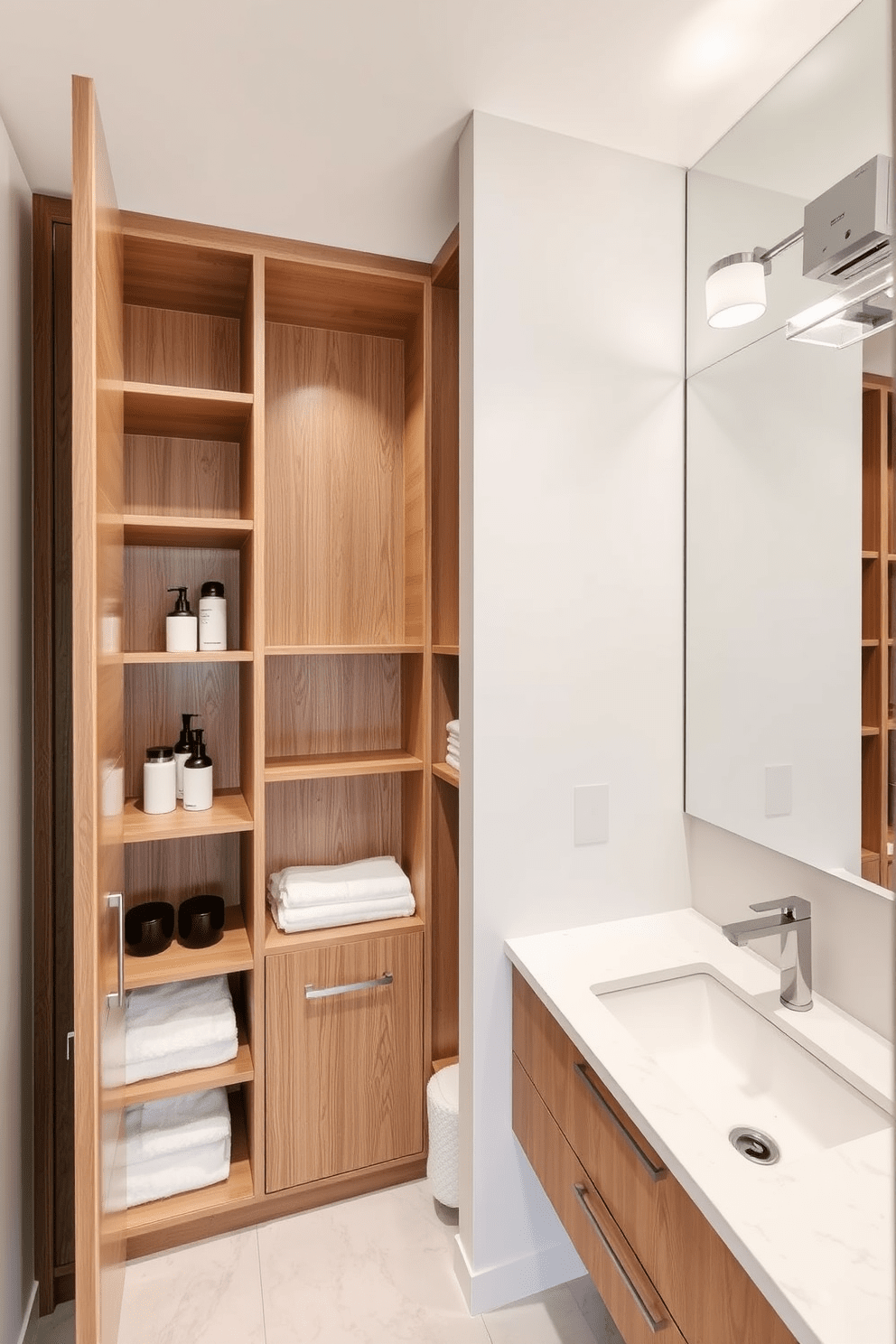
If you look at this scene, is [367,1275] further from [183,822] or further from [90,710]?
[90,710]

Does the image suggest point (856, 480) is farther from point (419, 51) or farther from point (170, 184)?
point (170, 184)

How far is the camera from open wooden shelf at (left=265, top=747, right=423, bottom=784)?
1.82 meters

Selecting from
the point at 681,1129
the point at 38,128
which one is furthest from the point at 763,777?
the point at 38,128

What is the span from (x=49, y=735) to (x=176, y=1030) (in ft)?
2.53

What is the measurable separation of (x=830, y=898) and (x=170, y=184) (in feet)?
6.46

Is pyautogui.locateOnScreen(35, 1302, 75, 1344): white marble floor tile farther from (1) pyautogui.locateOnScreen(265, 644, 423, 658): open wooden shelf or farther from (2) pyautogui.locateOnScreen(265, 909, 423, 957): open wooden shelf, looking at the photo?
(1) pyautogui.locateOnScreen(265, 644, 423, 658): open wooden shelf

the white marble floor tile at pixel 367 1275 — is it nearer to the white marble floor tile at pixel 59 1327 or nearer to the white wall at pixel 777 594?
the white marble floor tile at pixel 59 1327

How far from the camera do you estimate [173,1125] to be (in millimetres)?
1754

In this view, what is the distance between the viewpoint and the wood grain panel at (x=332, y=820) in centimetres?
204

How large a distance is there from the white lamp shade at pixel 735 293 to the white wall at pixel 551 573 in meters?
0.25

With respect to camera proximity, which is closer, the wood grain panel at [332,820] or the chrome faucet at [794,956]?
the chrome faucet at [794,956]

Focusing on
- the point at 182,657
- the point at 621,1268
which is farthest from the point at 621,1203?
the point at 182,657

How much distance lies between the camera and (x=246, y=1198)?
174cm

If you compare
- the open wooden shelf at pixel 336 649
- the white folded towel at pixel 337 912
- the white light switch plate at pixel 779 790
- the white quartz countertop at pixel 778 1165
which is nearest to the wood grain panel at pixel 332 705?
the open wooden shelf at pixel 336 649
